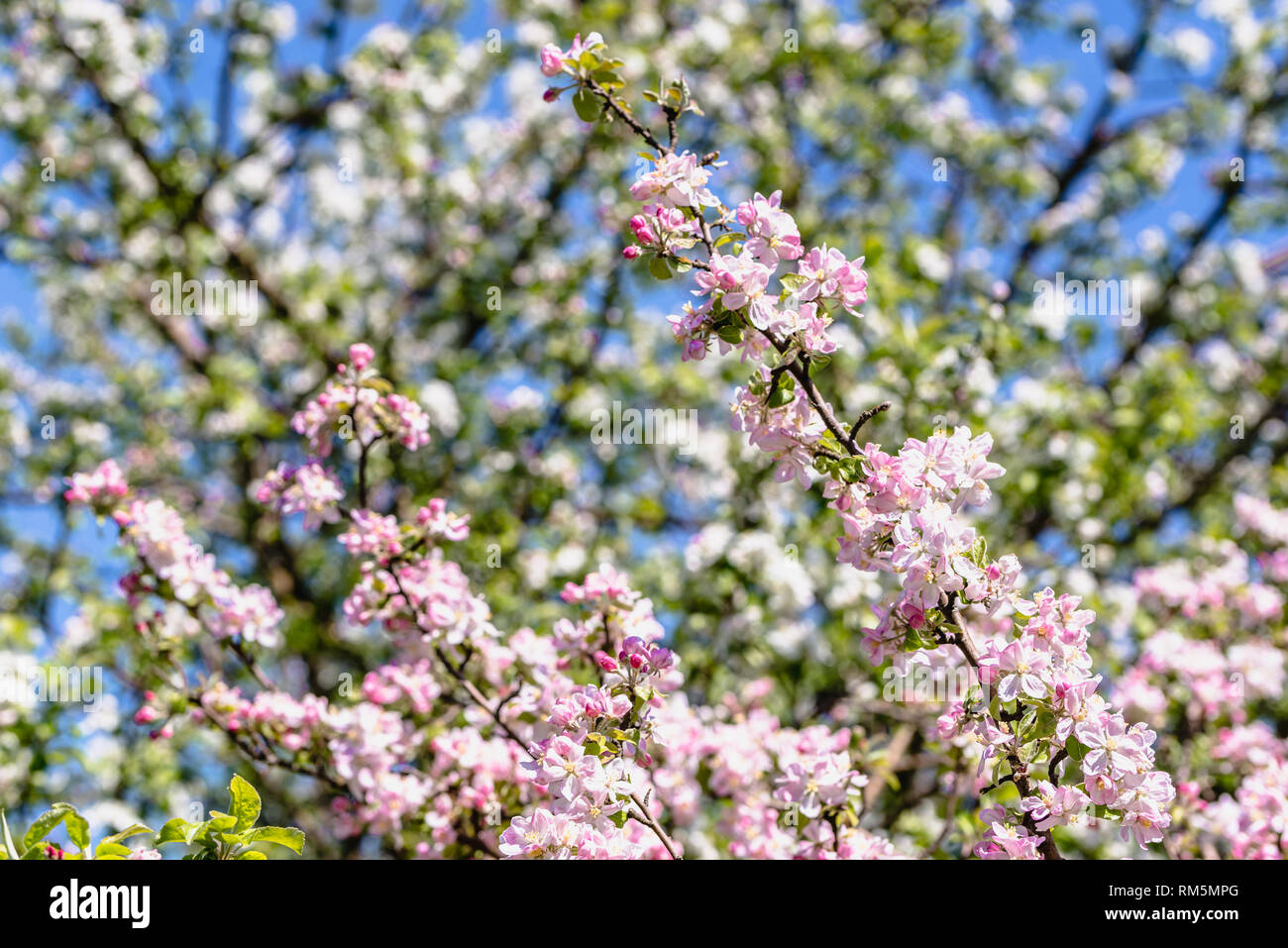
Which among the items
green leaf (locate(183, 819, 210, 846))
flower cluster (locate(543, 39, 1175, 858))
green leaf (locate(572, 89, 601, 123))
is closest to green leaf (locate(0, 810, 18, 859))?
green leaf (locate(183, 819, 210, 846))

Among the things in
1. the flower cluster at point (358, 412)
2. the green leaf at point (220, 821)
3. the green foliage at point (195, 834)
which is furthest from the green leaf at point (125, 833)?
the flower cluster at point (358, 412)

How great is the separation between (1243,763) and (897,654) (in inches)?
79.7

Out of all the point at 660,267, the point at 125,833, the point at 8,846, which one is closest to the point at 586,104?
the point at 660,267

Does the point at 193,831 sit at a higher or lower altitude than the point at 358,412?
lower

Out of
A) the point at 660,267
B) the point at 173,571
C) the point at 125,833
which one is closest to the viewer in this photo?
the point at 125,833

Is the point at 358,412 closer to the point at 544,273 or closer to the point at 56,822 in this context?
the point at 56,822

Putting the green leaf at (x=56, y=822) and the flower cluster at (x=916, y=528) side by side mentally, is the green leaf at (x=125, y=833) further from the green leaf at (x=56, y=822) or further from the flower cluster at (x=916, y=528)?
the flower cluster at (x=916, y=528)

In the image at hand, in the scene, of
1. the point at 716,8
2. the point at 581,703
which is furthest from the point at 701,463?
the point at 581,703

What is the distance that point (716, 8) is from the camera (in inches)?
259

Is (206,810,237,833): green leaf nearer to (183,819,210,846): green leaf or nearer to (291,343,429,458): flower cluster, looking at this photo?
(183,819,210,846): green leaf

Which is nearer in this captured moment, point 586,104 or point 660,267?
point 660,267

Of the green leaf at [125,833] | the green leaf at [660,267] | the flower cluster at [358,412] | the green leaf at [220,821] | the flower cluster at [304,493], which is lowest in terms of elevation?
the green leaf at [125,833]

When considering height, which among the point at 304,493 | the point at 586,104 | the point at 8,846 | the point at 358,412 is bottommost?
the point at 8,846

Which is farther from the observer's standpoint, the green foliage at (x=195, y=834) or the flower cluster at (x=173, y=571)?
the flower cluster at (x=173, y=571)
